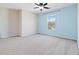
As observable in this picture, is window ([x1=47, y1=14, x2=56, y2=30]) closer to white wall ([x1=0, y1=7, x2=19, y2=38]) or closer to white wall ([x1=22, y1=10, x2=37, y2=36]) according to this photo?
white wall ([x1=22, y1=10, x2=37, y2=36])

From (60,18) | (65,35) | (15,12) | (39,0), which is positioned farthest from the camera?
(15,12)

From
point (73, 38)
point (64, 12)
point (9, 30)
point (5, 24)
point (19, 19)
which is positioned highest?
point (64, 12)

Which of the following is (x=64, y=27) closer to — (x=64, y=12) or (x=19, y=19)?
(x=64, y=12)

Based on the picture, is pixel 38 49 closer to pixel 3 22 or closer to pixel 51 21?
pixel 3 22

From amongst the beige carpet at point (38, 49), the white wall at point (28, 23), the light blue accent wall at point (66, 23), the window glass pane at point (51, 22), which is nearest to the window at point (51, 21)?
the window glass pane at point (51, 22)

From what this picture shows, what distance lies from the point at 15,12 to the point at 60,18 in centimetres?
363

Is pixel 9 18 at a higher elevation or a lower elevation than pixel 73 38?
higher

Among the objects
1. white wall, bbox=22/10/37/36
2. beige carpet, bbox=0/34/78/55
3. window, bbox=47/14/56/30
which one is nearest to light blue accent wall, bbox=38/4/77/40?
window, bbox=47/14/56/30

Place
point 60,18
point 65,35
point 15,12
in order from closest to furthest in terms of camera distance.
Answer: point 65,35, point 60,18, point 15,12

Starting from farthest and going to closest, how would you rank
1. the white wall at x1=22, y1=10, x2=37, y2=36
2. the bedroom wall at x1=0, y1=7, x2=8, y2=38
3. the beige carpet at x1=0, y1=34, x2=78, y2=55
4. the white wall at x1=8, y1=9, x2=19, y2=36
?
the white wall at x1=22, y1=10, x2=37, y2=36 < the white wall at x1=8, y1=9, x2=19, y2=36 < the bedroom wall at x1=0, y1=7, x2=8, y2=38 < the beige carpet at x1=0, y1=34, x2=78, y2=55

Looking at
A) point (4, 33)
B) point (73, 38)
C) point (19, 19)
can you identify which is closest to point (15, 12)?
point (19, 19)

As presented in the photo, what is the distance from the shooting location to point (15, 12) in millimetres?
6598

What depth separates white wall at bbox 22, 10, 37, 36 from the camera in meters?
6.66

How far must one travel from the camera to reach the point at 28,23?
7.24 meters
